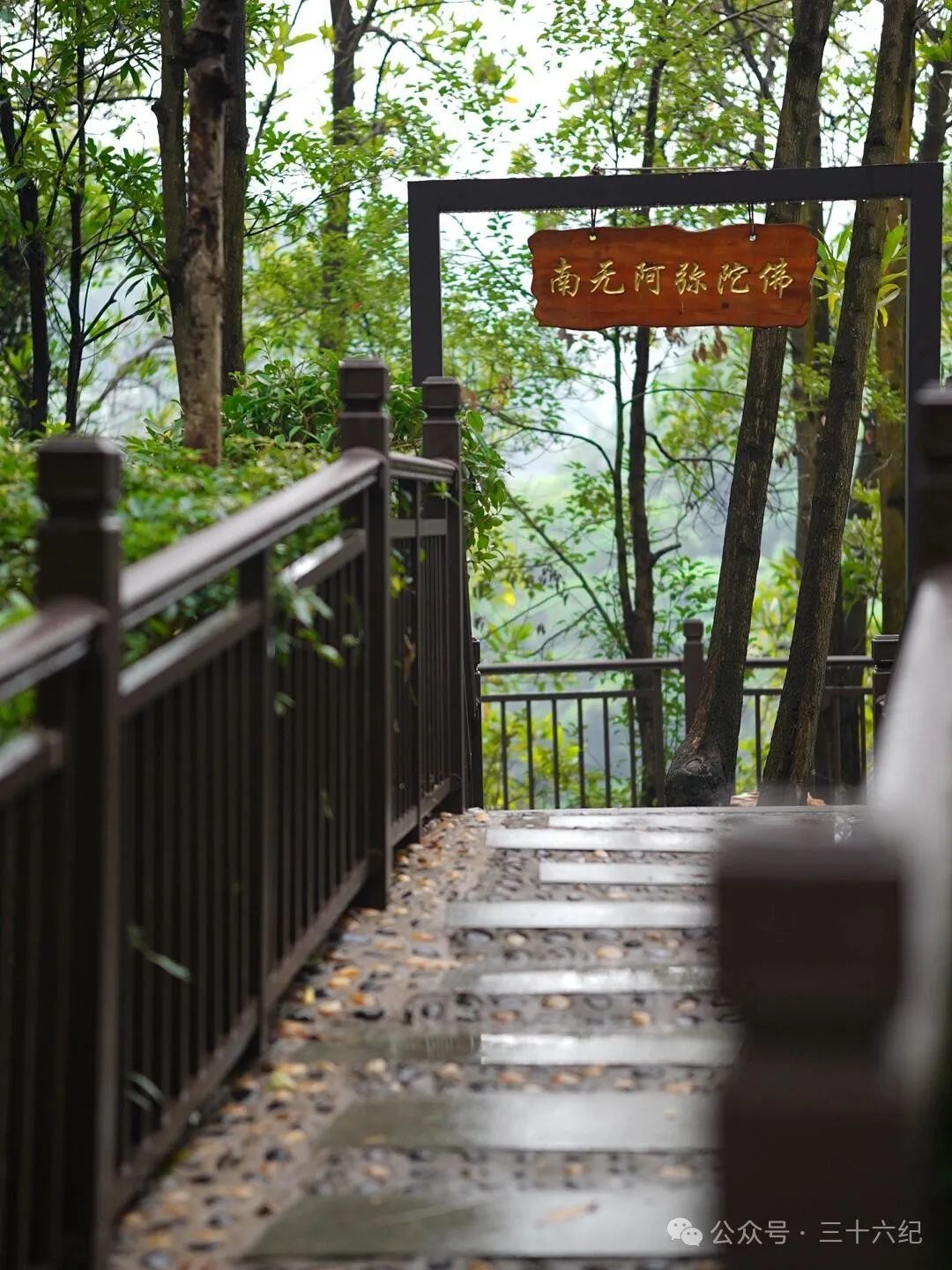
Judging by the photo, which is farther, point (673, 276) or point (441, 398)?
point (673, 276)

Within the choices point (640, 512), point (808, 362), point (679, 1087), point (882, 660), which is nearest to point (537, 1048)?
point (679, 1087)

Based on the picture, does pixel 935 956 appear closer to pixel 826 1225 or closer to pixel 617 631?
pixel 826 1225

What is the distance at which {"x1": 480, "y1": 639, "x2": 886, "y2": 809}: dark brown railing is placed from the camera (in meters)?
10.6

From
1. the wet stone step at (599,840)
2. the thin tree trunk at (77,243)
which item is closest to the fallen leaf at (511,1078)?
the wet stone step at (599,840)

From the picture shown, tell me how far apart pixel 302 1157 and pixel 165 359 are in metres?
15.7

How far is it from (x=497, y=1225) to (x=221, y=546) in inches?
53.9

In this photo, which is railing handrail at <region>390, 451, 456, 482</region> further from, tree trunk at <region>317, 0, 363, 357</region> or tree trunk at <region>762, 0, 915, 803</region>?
tree trunk at <region>317, 0, 363, 357</region>

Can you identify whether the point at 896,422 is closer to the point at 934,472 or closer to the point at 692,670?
the point at 692,670

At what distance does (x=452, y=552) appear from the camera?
6.04 metres

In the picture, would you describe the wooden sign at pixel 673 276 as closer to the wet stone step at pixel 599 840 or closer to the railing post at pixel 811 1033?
the wet stone step at pixel 599 840

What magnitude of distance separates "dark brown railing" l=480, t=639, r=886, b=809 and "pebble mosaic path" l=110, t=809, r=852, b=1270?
4377 millimetres

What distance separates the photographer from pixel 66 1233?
8.32 feet

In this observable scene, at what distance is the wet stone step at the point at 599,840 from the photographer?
5.36 m

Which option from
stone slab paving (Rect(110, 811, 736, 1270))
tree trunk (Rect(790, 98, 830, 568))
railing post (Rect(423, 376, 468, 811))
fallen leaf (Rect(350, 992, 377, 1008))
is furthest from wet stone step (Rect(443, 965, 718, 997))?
tree trunk (Rect(790, 98, 830, 568))
